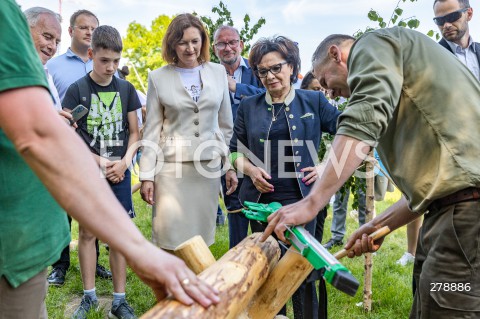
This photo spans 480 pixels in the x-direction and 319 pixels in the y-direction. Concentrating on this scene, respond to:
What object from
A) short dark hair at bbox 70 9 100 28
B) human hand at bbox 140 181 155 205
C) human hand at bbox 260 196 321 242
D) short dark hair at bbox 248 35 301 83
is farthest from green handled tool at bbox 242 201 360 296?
short dark hair at bbox 70 9 100 28

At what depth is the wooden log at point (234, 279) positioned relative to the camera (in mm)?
1388

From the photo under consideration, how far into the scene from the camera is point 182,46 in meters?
3.91

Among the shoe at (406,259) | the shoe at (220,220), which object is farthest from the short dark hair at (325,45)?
the shoe at (220,220)

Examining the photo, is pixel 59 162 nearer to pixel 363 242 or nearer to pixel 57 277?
pixel 363 242

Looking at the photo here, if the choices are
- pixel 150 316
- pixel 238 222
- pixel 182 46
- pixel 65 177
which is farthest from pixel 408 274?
pixel 65 177

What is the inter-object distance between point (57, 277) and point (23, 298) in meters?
3.28

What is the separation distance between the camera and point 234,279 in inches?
72.7

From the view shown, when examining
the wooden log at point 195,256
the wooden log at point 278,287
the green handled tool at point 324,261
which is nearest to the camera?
the green handled tool at point 324,261

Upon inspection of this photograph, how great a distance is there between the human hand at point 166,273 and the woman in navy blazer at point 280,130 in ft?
6.98

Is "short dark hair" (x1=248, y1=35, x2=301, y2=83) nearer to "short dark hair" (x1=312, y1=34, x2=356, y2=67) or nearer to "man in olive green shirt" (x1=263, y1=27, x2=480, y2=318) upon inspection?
"short dark hair" (x1=312, y1=34, x2=356, y2=67)

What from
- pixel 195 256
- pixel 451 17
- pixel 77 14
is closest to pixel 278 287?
pixel 195 256

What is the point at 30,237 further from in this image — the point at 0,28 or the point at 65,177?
the point at 0,28

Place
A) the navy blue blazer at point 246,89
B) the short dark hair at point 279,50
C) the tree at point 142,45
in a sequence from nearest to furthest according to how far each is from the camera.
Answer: the short dark hair at point 279,50, the navy blue blazer at point 246,89, the tree at point 142,45

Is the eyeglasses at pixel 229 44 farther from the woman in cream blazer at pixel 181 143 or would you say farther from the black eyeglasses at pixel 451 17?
the black eyeglasses at pixel 451 17
